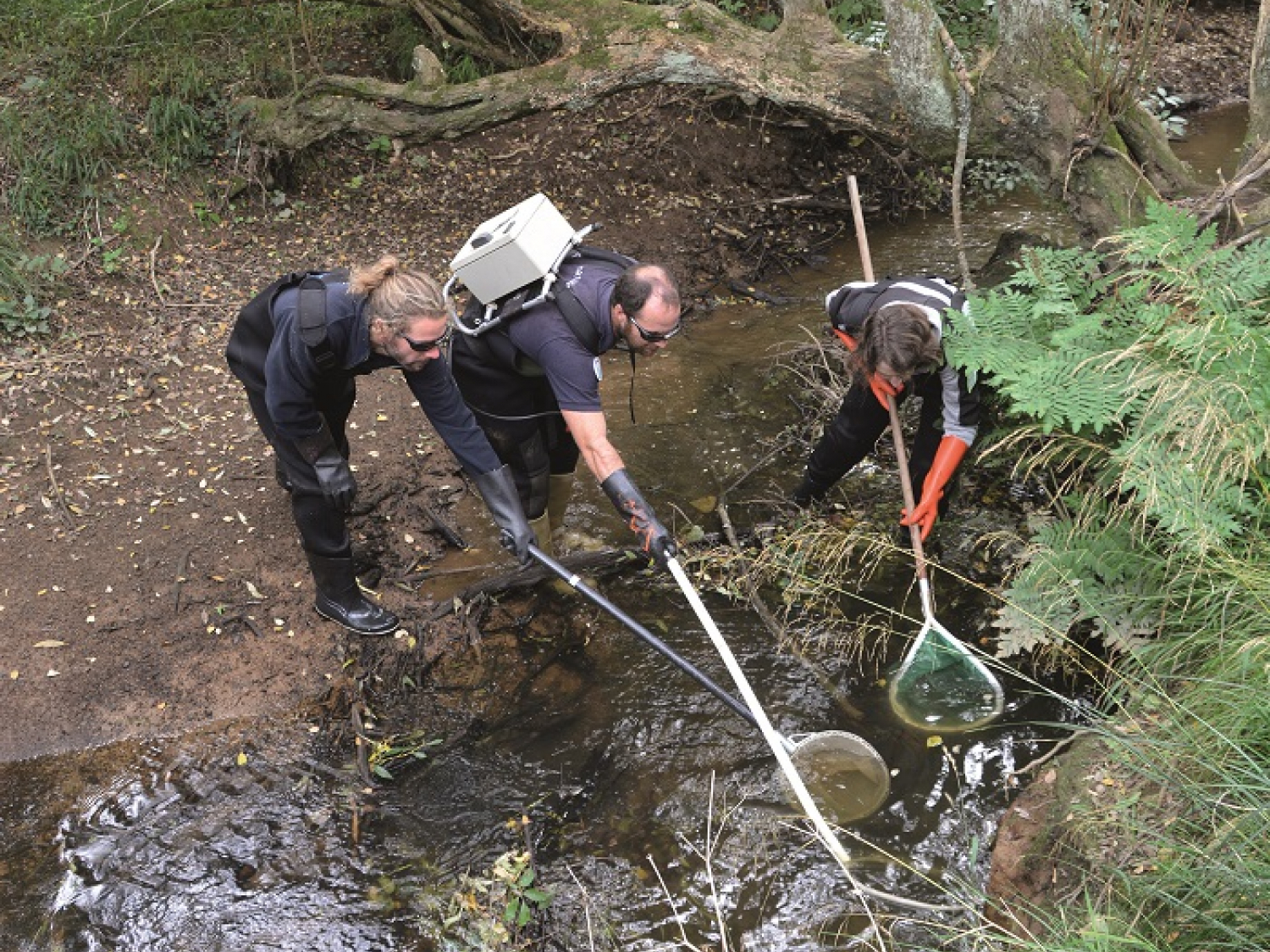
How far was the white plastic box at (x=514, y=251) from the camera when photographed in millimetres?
3725

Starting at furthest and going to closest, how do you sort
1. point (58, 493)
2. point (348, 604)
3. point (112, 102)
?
point (112, 102)
point (58, 493)
point (348, 604)

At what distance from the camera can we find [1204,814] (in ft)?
9.08

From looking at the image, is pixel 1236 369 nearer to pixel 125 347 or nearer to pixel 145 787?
pixel 145 787

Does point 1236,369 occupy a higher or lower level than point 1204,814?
higher

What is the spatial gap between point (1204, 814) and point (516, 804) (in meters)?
2.33

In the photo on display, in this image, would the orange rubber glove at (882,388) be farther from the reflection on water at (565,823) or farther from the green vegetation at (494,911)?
the green vegetation at (494,911)

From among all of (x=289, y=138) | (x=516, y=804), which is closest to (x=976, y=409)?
(x=516, y=804)

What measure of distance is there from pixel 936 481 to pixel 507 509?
1.73 metres

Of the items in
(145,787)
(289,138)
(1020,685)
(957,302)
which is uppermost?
(957,302)

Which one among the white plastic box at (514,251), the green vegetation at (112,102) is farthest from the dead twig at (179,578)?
the green vegetation at (112,102)

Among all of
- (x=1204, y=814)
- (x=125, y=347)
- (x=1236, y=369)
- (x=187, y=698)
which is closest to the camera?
(x=1204, y=814)

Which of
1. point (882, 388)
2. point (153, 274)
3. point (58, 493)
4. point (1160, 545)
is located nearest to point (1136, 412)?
point (1160, 545)

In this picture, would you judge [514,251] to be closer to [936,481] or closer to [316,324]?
[316,324]

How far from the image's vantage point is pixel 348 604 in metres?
4.54
